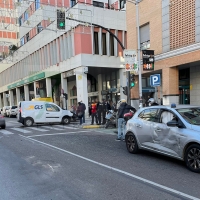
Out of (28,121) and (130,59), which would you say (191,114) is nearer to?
(130,59)

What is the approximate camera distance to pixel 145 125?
6.52 metres

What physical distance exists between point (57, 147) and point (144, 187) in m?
4.64

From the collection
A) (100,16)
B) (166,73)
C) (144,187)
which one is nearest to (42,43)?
(100,16)

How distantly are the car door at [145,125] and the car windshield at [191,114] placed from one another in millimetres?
751

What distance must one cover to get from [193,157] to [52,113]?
12.9 meters

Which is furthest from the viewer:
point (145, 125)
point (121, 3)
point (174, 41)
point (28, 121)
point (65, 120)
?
point (121, 3)

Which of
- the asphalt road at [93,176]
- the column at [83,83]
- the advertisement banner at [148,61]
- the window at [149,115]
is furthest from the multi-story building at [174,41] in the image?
the asphalt road at [93,176]

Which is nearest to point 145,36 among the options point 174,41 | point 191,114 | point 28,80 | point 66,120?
point 174,41

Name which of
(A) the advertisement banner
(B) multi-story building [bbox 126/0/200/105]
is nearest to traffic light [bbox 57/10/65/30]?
(A) the advertisement banner

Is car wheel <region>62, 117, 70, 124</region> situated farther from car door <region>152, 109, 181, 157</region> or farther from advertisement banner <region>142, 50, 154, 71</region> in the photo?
car door <region>152, 109, 181, 157</region>

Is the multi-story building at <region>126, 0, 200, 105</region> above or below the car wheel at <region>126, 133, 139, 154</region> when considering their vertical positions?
above

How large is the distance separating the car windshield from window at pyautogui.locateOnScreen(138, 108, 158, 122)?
704 mm

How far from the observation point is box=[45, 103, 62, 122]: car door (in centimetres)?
1661

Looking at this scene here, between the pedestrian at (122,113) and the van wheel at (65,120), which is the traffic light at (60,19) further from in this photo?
the van wheel at (65,120)
